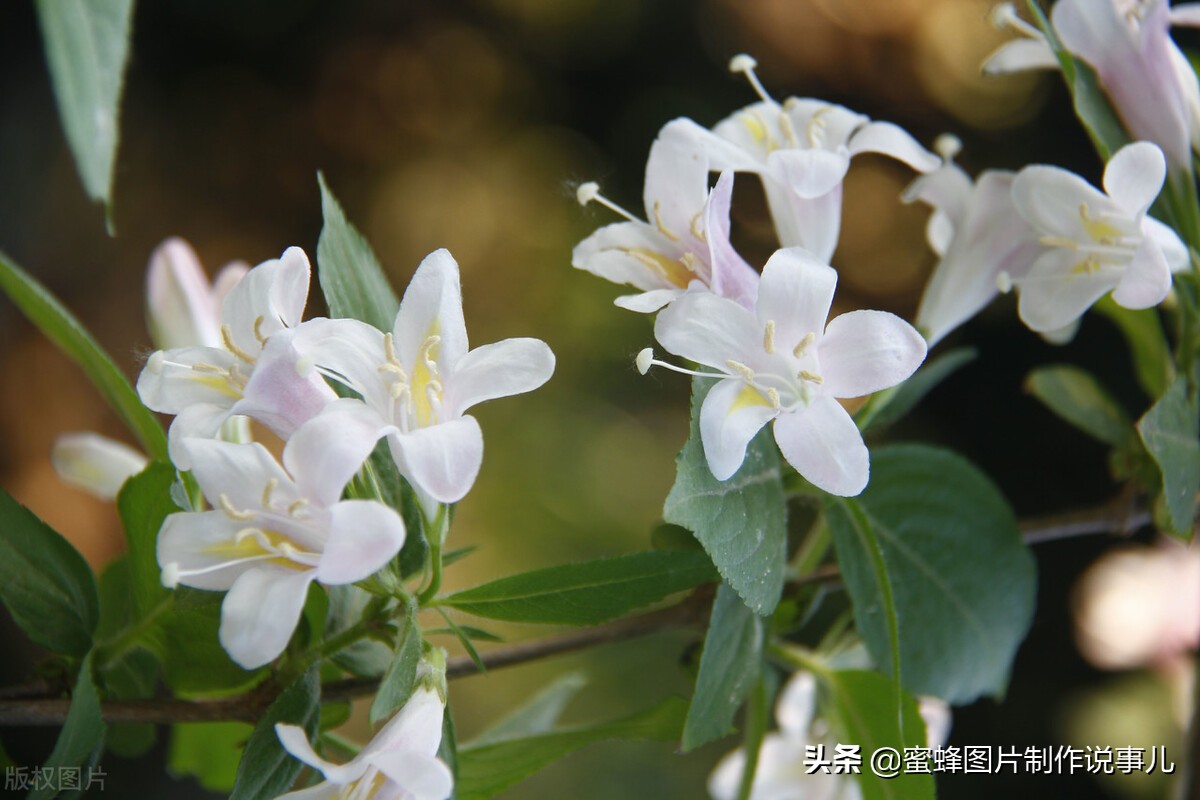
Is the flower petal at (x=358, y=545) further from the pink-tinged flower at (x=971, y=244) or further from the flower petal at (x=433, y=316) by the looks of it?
the pink-tinged flower at (x=971, y=244)

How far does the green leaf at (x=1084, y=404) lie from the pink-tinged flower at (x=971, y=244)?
0.28ft

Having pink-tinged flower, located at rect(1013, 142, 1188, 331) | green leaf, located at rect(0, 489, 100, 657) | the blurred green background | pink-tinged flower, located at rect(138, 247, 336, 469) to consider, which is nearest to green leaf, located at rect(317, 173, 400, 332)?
pink-tinged flower, located at rect(138, 247, 336, 469)

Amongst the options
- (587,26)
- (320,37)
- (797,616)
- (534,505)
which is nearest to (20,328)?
(320,37)

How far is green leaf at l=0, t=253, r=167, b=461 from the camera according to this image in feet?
1.36

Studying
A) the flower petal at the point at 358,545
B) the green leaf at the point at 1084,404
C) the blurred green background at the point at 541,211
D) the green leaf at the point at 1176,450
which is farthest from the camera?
the blurred green background at the point at 541,211

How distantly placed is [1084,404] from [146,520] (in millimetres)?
410

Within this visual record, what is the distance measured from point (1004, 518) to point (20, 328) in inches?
54.8

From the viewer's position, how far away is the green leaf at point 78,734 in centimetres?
35

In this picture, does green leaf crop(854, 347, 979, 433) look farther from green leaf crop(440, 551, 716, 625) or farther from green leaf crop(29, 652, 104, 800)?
green leaf crop(29, 652, 104, 800)

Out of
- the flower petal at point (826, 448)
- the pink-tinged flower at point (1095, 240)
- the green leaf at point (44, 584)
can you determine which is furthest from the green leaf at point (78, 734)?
the pink-tinged flower at point (1095, 240)

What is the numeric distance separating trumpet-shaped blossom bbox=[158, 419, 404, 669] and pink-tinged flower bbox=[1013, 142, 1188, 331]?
10.7 inches

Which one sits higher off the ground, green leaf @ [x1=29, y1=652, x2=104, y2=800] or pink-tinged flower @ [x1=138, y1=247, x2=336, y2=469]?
pink-tinged flower @ [x1=138, y1=247, x2=336, y2=469]

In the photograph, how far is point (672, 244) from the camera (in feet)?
1.29

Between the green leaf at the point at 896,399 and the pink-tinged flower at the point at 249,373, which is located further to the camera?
the green leaf at the point at 896,399
